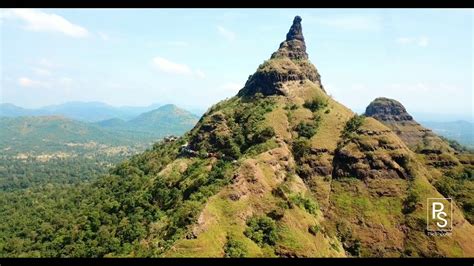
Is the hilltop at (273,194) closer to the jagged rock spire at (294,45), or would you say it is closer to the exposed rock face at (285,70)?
the exposed rock face at (285,70)

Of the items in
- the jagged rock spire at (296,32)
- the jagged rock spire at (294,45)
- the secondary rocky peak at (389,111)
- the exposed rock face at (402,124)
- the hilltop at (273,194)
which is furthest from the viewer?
the secondary rocky peak at (389,111)

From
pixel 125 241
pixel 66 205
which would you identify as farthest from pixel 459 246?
pixel 66 205

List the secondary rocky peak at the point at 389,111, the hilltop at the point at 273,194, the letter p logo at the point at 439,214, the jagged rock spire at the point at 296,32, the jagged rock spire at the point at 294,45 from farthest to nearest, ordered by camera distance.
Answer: the secondary rocky peak at the point at 389,111
the jagged rock spire at the point at 296,32
the jagged rock spire at the point at 294,45
the letter p logo at the point at 439,214
the hilltop at the point at 273,194

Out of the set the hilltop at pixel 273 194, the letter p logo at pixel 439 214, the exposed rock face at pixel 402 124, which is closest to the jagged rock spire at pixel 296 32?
the hilltop at pixel 273 194

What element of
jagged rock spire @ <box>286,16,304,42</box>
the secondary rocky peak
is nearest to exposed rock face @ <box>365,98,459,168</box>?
the secondary rocky peak

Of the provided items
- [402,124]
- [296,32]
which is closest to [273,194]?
[296,32]

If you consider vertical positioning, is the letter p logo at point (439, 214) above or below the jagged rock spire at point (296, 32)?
below

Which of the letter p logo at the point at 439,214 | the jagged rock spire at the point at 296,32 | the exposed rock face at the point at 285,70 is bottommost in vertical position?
the letter p logo at the point at 439,214

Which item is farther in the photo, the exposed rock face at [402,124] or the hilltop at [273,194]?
the exposed rock face at [402,124]
